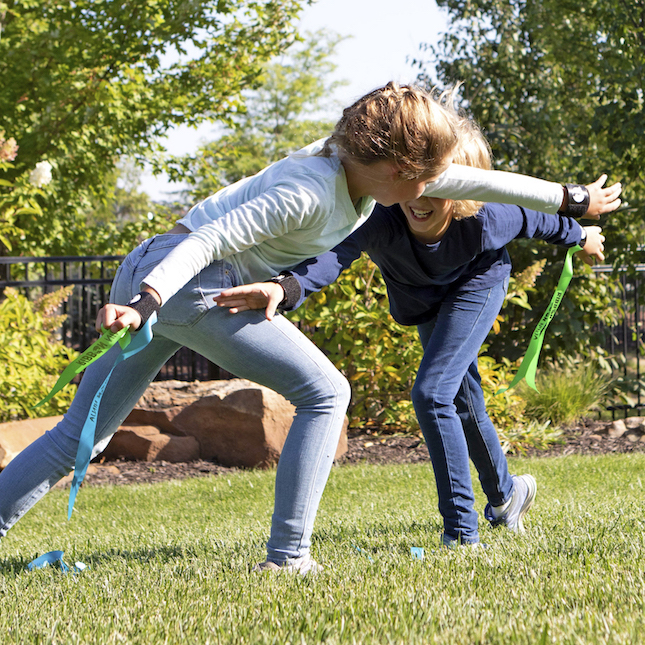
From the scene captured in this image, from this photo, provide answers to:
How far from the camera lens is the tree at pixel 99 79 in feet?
27.8

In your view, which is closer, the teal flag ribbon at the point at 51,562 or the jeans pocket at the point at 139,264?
the jeans pocket at the point at 139,264

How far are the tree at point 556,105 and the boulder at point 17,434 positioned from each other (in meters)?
4.49

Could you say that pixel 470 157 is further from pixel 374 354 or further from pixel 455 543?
pixel 374 354

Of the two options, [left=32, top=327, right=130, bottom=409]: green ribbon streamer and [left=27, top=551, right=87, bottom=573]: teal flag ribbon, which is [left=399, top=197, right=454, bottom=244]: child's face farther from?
[left=27, top=551, right=87, bottom=573]: teal flag ribbon

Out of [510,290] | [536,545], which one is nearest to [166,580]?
[536,545]

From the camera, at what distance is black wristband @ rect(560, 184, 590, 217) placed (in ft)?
9.12

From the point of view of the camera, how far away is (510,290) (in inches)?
277

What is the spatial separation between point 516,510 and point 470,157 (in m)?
1.54

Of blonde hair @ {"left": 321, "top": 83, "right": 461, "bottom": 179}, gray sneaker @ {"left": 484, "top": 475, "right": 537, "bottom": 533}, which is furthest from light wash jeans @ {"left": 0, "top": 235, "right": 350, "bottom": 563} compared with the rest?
gray sneaker @ {"left": 484, "top": 475, "right": 537, "bottom": 533}

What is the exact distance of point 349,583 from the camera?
2.27 meters

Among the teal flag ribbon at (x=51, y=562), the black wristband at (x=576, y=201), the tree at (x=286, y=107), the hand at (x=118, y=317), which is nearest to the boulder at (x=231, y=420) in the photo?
the teal flag ribbon at (x=51, y=562)

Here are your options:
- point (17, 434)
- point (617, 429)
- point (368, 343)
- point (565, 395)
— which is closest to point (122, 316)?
point (17, 434)

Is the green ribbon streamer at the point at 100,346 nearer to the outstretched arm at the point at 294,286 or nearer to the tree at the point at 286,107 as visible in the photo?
the outstretched arm at the point at 294,286

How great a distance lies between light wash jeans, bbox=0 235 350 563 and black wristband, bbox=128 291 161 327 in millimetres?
232
